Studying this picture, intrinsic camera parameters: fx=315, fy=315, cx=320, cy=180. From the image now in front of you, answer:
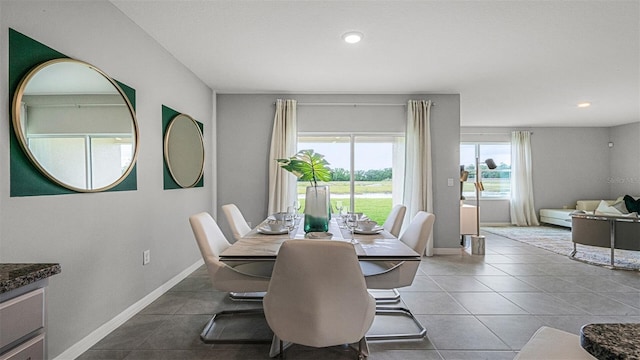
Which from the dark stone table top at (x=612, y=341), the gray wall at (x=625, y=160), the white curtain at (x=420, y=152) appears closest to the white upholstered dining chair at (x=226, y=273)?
the dark stone table top at (x=612, y=341)

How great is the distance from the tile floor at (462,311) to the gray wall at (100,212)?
0.30 metres

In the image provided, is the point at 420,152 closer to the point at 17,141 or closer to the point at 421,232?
the point at 421,232

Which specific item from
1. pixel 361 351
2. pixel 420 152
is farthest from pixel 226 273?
pixel 420 152

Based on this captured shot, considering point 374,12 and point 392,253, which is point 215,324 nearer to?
point 392,253

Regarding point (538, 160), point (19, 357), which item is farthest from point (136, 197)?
point (538, 160)

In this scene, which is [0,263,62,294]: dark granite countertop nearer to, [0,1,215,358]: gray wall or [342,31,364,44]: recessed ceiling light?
[0,1,215,358]: gray wall

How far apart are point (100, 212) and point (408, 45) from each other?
305 cm

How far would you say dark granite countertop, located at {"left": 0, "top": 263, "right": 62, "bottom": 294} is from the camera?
3.24 feet

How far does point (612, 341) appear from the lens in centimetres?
57

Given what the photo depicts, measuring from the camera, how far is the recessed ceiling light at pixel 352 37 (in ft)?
9.44

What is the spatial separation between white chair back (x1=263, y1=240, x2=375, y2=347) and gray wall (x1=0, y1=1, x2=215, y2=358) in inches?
53.3

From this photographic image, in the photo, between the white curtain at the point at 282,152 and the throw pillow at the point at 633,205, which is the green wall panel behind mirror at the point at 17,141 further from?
the throw pillow at the point at 633,205

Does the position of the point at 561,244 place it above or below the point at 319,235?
below

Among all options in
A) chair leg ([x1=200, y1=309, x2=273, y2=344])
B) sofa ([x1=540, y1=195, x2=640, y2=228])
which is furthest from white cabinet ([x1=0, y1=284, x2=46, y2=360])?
sofa ([x1=540, y1=195, x2=640, y2=228])
